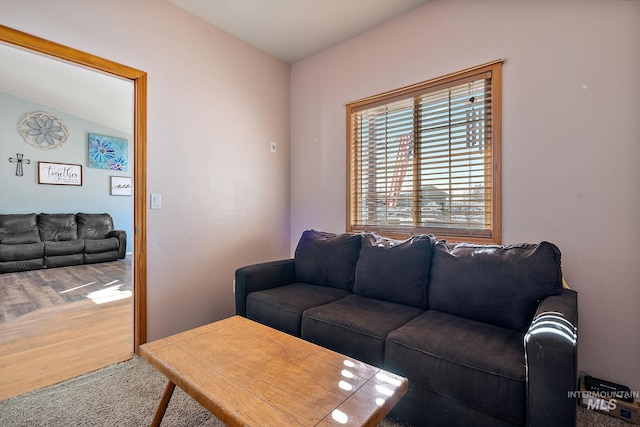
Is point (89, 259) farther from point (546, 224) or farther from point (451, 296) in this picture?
point (546, 224)

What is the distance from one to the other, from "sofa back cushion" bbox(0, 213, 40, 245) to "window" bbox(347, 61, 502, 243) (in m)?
5.92

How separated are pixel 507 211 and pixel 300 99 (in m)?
2.36

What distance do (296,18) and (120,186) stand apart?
6.34 metres

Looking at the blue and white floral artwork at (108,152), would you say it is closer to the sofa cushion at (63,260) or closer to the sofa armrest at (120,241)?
the sofa armrest at (120,241)

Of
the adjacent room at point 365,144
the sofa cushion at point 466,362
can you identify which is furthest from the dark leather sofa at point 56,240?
the sofa cushion at point 466,362

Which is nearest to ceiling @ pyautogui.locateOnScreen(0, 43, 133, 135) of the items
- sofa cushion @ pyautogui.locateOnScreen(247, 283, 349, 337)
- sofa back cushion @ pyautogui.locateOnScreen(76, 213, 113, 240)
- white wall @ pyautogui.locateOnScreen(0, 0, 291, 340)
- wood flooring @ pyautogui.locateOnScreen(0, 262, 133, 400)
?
white wall @ pyautogui.locateOnScreen(0, 0, 291, 340)

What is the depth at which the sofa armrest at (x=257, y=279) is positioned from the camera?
2346mm

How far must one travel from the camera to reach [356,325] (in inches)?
66.5

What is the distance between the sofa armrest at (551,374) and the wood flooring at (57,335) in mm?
2526

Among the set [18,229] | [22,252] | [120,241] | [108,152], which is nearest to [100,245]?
[120,241]

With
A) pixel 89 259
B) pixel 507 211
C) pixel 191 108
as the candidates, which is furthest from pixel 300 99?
pixel 89 259

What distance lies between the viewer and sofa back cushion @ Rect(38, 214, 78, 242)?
563cm

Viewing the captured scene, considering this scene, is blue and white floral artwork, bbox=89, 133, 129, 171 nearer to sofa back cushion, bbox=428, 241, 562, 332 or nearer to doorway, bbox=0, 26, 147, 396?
doorway, bbox=0, 26, 147, 396

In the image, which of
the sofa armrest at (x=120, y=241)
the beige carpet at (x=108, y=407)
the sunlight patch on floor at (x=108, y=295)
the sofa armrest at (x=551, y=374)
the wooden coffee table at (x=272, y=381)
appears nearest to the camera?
the wooden coffee table at (x=272, y=381)
